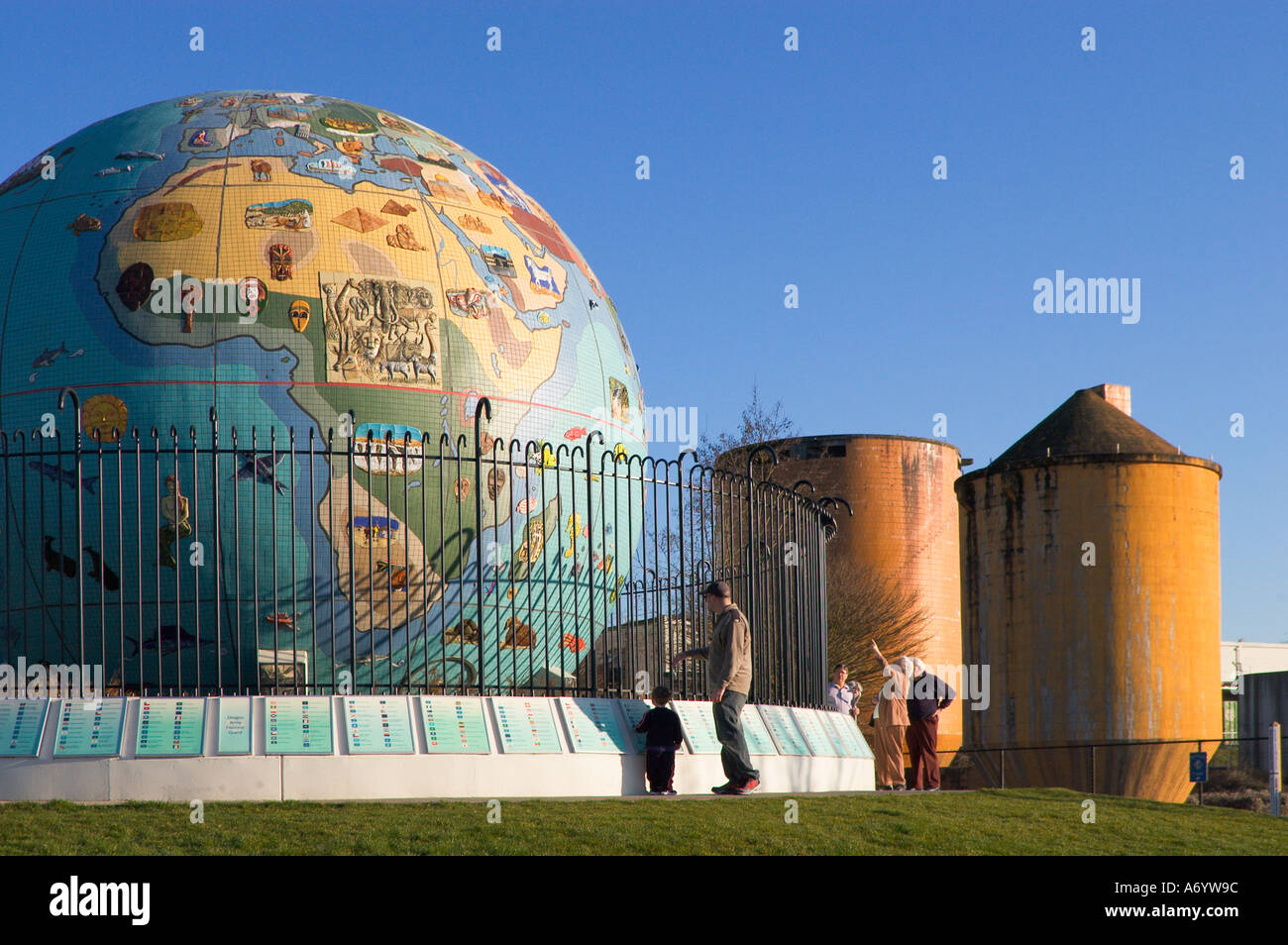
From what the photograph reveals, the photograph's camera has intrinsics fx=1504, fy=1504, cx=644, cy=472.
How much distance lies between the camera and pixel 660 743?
42.3 feet

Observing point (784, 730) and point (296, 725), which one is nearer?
point (296, 725)

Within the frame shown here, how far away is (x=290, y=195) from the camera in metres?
15.4

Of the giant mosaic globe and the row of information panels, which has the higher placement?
the giant mosaic globe

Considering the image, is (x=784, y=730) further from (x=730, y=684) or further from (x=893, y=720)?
(x=730, y=684)

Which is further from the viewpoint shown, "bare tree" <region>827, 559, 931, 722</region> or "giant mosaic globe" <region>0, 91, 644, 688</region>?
"bare tree" <region>827, 559, 931, 722</region>

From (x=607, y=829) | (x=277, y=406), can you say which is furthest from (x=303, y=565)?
(x=607, y=829)

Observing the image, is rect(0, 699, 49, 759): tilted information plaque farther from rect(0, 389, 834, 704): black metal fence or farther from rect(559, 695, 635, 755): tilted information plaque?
rect(559, 695, 635, 755): tilted information plaque

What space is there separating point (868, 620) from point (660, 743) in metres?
21.3

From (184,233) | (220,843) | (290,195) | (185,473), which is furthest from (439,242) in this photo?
(220,843)

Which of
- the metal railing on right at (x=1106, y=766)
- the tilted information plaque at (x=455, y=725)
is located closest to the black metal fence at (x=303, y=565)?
the tilted information plaque at (x=455, y=725)

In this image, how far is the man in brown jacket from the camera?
41.3 ft

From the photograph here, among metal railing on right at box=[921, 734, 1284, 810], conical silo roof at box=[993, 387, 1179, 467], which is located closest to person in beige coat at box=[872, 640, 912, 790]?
metal railing on right at box=[921, 734, 1284, 810]

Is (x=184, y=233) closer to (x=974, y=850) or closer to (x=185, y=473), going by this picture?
(x=185, y=473)

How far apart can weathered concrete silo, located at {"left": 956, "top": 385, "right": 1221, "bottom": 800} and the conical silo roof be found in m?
0.06
